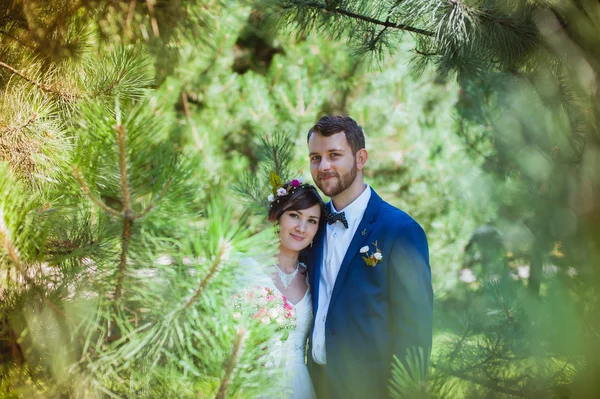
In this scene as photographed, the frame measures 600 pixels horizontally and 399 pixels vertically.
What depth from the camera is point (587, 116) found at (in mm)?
517

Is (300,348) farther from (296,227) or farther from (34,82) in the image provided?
(34,82)

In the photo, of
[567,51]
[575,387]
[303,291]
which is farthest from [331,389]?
[567,51]

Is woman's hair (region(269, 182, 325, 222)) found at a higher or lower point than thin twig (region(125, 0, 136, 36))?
lower

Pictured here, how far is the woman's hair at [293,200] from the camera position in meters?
1.57

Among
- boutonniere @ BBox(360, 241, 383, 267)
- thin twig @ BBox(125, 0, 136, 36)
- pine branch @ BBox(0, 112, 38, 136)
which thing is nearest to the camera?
pine branch @ BBox(0, 112, 38, 136)

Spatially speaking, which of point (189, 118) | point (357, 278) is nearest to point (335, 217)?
point (357, 278)

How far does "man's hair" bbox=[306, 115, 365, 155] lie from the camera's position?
1.62m

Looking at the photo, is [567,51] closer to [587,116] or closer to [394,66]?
[587,116]

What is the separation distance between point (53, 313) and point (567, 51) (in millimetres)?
683

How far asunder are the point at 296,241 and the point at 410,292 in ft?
1.25

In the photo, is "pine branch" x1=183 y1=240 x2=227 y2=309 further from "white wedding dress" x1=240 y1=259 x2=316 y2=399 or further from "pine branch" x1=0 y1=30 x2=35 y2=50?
"white wedding dress" x1=240 y1=259 x2=316 y2=399

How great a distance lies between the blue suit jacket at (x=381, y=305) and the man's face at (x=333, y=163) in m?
0.19

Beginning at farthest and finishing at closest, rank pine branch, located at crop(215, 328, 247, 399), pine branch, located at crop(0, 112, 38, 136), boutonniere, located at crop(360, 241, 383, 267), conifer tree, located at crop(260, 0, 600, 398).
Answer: boutonniere, located at crop(360, 241, 383, 267) → pine branch, located at crop(0, 112, 38, 136) → pine branch, located at crop(215, 328, 247, 399) → conifer tree, located at crop(260, 0, 600, 398)

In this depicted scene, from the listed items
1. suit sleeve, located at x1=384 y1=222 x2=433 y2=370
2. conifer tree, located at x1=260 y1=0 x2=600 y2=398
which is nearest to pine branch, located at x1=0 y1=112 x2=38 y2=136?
conifer tree, located at x1=260 y1=0 x2=600 y2=398
